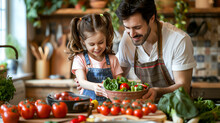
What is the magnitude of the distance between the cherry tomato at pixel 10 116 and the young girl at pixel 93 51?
66 cm

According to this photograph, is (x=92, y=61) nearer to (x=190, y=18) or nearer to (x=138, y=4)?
(x=138, y=4)

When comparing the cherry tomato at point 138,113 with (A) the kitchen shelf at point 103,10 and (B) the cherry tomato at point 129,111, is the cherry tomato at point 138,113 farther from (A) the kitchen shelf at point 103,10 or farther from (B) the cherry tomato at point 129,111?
(A) the kitchen shelf at point 103,10

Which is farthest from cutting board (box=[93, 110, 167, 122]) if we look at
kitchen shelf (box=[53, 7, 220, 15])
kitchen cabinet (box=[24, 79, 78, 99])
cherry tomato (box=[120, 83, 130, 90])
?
kitchen shelf (box=[53, 7, 220, 15])

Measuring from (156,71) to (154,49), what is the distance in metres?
0.21

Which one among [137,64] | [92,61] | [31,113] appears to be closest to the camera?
[31,113]

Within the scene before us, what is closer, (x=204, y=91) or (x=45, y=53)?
(x=204, y=91)

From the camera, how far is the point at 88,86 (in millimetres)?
2012

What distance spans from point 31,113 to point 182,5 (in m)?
3.03

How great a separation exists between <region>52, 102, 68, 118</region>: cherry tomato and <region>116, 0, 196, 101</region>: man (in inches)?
25.9

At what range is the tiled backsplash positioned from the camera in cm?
429

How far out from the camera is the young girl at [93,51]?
2109mm

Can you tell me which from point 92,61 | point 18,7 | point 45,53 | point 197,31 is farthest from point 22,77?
point 197,31

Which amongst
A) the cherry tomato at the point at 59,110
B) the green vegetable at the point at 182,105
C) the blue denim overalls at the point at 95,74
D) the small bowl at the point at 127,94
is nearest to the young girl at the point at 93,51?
the blue denim overalls at the point at 95,74

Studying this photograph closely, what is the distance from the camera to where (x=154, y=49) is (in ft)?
7.64
